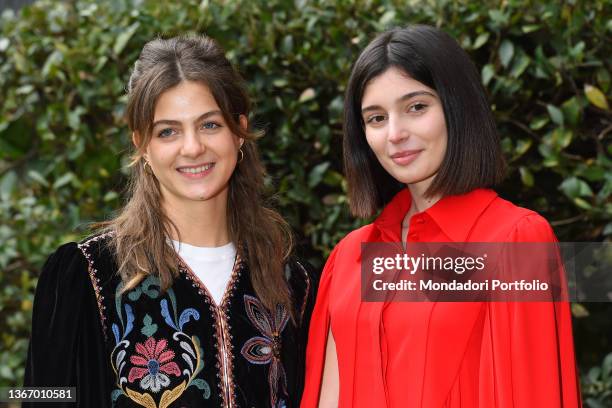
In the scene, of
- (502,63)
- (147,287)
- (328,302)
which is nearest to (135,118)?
(147,287)

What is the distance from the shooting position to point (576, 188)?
9.71 feet

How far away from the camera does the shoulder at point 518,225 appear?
6.77ft

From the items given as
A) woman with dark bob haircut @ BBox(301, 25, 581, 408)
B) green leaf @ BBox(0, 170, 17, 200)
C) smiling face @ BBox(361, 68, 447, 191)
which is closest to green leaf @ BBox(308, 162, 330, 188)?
woman with dark bob haircut @ BBox(301, 25, 581, 408)

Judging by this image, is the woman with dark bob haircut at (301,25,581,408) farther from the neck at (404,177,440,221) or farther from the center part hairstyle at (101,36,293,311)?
the center part hairstyle at (101,36,293,311)

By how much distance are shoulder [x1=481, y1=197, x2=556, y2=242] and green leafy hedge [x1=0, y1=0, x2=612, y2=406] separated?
2.93 ft

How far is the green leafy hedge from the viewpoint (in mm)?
3021

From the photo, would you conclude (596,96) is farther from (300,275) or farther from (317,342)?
(317,342)

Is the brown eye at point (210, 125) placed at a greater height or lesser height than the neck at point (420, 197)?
greater

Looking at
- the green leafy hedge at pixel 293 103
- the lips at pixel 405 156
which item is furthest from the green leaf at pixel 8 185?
the lips at pixel 405 156

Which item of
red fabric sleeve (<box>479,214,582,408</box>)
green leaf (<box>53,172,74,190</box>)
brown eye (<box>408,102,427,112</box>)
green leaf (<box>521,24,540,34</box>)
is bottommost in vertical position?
red fabric sleeve (<box>479,214,582,408</box>)

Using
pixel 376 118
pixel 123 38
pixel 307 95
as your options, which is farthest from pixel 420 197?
pixel 123 38

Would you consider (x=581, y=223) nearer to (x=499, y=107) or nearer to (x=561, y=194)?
(x=561, y=194)

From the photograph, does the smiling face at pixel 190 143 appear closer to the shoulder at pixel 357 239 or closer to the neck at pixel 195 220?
the neck at pixel 195 220

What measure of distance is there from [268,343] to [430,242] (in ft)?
1.97
